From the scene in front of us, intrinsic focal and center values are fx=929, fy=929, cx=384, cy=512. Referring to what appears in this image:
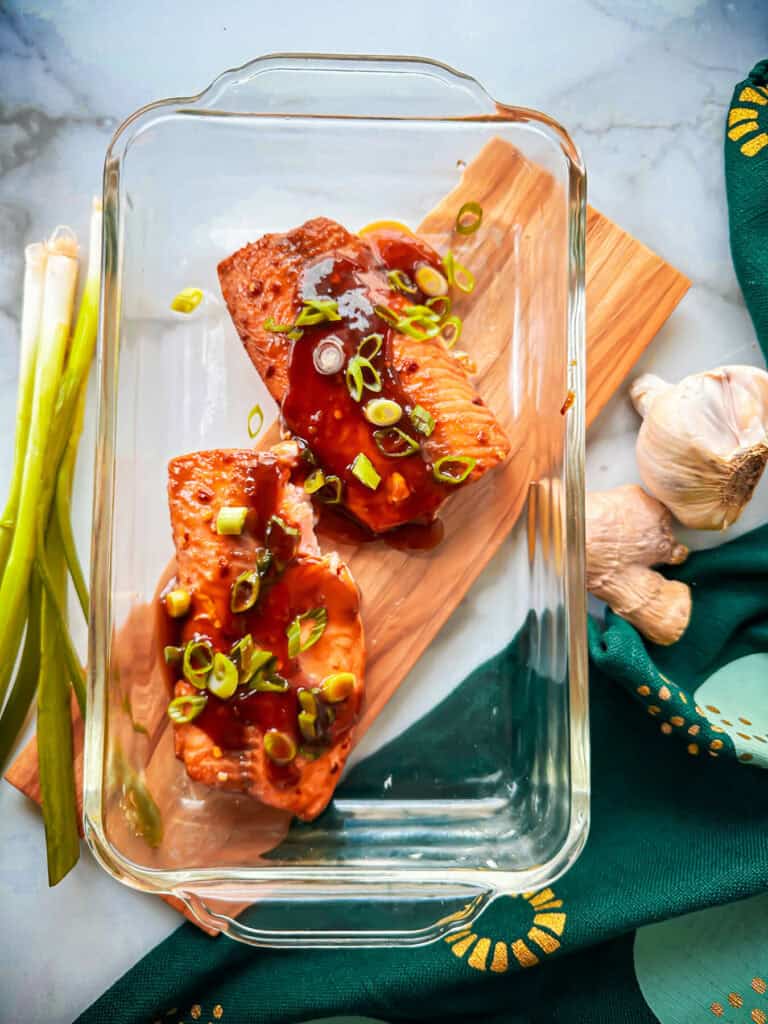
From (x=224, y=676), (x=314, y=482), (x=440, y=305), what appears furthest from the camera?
(x=440, y=305)

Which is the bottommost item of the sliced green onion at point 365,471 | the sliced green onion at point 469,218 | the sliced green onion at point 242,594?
the sliced green onion at point 242,594

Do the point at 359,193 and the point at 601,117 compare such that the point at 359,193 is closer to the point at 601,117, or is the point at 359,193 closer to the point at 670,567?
the point at 601,117

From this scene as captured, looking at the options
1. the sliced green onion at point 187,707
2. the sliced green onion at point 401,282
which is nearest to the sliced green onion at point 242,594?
the sliced green onion at point 187,707

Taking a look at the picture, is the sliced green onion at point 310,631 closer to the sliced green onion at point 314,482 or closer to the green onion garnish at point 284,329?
the sliced green onion at point 314,482

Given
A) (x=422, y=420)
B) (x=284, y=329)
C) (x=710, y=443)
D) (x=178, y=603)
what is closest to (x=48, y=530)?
(x=178, y=603)

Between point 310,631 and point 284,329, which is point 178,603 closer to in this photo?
point 310,631
